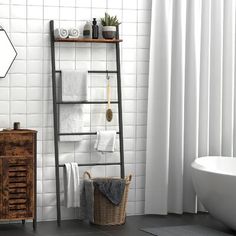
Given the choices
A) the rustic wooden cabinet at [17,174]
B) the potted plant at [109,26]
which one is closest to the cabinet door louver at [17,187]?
the rustic wooden cabinet at [17,174]

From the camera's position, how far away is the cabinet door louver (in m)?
5.42

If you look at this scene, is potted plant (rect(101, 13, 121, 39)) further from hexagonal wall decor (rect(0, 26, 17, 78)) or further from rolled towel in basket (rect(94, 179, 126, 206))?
rolled towel in basket (rect(94, 179, 126, 206))

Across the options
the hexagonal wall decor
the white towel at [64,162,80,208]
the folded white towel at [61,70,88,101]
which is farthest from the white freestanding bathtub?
the hexagonal wall decor

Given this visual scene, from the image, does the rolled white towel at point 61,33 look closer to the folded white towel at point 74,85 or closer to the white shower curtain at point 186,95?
the folded white towel at point 74,85

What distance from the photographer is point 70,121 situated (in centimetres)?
589

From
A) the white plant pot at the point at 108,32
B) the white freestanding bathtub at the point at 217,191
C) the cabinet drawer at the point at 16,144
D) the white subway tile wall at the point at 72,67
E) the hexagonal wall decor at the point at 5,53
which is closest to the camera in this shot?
the white freestanding bathtub at the point at 217,191

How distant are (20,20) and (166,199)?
2.14m

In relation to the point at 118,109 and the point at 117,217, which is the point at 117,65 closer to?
the point at 118,109

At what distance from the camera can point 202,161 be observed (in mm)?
5973

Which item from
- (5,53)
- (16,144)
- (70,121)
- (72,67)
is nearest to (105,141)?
(70,121)

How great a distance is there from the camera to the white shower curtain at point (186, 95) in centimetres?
611

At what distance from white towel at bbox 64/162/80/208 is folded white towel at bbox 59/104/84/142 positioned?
0.84 feet

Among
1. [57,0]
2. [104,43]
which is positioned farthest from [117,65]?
[57,0]

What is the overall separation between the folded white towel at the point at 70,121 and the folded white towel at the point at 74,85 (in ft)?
0.35
